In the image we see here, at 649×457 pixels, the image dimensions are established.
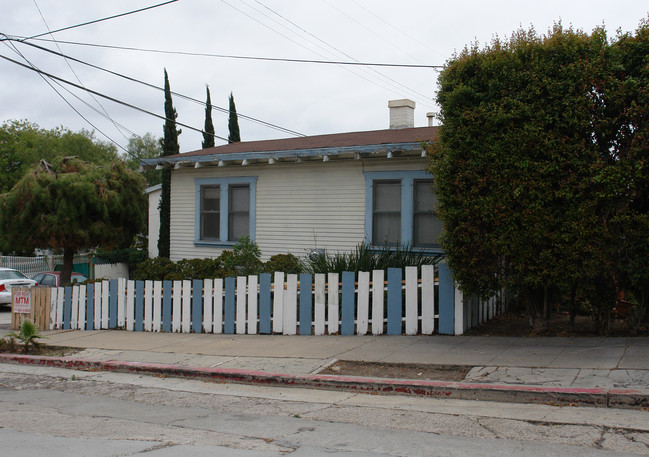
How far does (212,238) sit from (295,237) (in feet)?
8.73

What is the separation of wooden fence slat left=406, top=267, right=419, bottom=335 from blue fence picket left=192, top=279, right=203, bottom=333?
4483 mm

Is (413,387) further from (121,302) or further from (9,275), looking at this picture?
(9,275)

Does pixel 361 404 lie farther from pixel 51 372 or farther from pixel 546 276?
pixel 51 372

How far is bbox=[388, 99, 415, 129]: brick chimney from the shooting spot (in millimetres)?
17906

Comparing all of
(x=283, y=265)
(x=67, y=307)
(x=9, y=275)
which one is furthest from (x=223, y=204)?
(x=9, y=275)

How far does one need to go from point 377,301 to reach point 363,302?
0.26 m

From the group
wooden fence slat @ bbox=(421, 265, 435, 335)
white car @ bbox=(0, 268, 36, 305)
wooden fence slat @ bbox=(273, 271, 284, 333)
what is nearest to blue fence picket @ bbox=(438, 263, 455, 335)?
wooden fence slat @ bbox=(421, 265, 435, 335)

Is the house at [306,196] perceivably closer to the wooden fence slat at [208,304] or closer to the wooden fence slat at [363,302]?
the wooden fence slat at [363,302]

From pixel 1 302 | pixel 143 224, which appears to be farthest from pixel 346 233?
pixel 1 302

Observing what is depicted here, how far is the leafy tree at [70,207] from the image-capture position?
18.9 m

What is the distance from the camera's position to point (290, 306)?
11.5 m

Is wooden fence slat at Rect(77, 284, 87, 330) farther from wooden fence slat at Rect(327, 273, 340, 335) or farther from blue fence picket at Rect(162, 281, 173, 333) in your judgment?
wooden fence slat at Rect(327, 273, 340, 335)

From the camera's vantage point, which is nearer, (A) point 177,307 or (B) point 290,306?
(B) point 290,306

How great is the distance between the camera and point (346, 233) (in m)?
14.1
